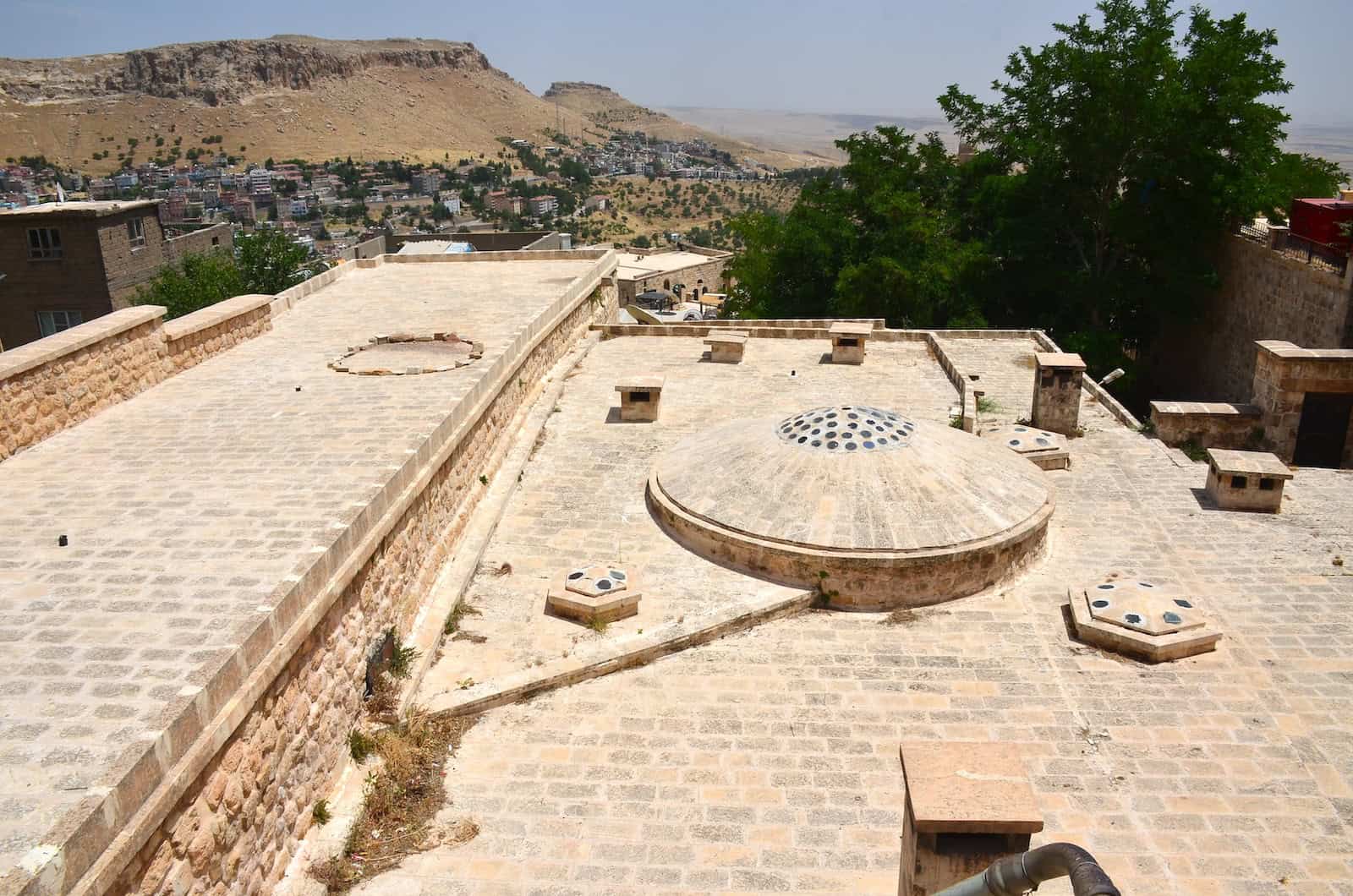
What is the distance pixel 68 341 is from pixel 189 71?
13491cm

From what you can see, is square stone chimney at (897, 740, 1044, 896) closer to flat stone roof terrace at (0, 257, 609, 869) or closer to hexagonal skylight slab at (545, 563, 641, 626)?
flat stone roof terrace at (0, 257, 609, 869)

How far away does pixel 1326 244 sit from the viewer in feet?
63.1

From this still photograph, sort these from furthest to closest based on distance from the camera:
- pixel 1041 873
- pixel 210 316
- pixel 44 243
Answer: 1. pixel 44 243
2. pixel 210 316
3. pixel 1041 873

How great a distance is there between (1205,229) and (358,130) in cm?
11838

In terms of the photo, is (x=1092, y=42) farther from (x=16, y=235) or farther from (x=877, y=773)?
(x=16, y=235)

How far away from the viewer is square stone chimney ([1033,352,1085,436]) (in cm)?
1334

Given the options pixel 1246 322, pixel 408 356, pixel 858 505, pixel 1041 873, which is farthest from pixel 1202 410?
pixel 1041 873

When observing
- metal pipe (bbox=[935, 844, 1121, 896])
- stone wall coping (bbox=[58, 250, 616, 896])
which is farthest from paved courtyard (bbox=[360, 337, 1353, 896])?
metal pipe (bbox=[935, 844, 1121, 896])

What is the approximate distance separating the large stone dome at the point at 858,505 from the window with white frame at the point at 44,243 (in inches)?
947

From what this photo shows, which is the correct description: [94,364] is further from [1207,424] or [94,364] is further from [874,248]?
[874,248]

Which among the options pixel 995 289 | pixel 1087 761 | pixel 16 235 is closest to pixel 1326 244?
pixel 995 289

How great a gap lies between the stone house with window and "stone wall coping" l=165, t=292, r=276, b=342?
16.6 m

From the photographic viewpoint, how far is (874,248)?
2817cm

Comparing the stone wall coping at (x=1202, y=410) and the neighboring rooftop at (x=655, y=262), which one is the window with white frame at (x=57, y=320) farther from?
the stone wall coping at (x=1202, y=410)
